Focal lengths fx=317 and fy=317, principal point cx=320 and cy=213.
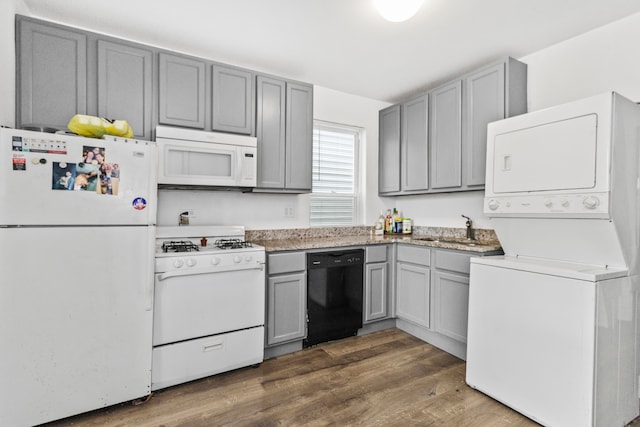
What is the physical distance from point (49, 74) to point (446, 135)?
3143 millimetres

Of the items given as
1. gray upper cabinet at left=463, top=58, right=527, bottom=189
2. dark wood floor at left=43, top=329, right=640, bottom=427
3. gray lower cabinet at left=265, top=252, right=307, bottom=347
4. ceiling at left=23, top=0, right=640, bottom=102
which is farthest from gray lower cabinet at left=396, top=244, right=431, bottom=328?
ceiling at left=23, top=0, right=640, bottom=102

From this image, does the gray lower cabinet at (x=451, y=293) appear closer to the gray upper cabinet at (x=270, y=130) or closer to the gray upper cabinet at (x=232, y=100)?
the gray upper cabinet at (x=270, y=130)

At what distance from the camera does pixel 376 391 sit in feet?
7.00

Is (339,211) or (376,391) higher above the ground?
(339,211)

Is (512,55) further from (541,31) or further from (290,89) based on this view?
(290,89)

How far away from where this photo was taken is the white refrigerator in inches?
64.5

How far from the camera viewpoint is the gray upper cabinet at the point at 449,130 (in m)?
2.62

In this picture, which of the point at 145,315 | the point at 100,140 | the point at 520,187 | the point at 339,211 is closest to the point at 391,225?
the point at 339,211

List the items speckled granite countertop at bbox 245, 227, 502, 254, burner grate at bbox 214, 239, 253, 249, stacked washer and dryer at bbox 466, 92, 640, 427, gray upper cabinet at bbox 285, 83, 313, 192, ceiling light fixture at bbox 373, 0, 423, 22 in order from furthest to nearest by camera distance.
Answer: gray upper cabinet at bbox 285, 83, 313, 192, speckled granite countertop at bbox 245, 227, 502, 254, burner grate at bbox 214, 239, 253, 249, ceiling light fixture at bbox 373, 0, 423, 22, stacked washer and dryer at bbox 466, 92, 640, 427

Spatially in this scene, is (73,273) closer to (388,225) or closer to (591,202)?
(591,202)

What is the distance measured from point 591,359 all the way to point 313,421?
4.90 ft

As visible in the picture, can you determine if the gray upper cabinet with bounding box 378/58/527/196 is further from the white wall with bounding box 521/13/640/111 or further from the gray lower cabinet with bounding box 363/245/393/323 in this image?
the gray lower cabinet with bounding box 363/245/393/323

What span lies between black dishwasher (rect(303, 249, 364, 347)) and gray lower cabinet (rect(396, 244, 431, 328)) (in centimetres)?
44

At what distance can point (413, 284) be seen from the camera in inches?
119
